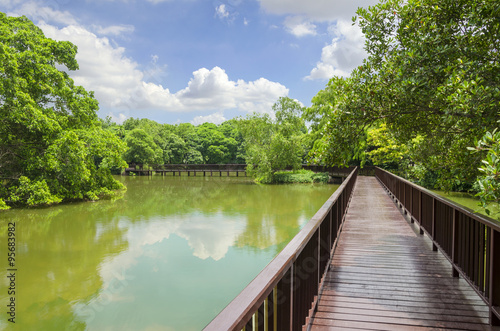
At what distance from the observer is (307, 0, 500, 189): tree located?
18.4ft

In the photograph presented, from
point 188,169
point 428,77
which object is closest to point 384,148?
point 428,77

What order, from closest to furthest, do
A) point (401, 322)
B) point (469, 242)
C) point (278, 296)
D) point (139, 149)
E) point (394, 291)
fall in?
point (278, 296) → point (401, 322) → point (469, 242) → point (394, 291) → point (139, 149)

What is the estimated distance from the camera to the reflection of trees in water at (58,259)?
22.1 ft

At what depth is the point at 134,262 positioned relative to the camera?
378 inches

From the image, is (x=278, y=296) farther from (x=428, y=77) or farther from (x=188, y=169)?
(x=188, y=169)

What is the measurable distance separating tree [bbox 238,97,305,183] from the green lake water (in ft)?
54.0

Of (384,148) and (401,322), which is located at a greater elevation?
(384,148)

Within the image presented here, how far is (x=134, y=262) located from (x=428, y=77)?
27.6 feet

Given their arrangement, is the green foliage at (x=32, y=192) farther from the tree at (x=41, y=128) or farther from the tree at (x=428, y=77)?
the tree at (x=428, y=77)

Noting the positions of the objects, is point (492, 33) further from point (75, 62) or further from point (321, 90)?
point (321, 90)

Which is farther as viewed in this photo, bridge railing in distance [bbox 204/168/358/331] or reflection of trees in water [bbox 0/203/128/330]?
reflection of trees in water [bbox 0/203/128/330]

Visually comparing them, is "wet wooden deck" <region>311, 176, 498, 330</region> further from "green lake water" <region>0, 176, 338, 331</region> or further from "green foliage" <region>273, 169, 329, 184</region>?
"green foliage" <region>273, 169, 329, 184</region>

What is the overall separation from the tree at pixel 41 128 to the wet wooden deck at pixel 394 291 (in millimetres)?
17053

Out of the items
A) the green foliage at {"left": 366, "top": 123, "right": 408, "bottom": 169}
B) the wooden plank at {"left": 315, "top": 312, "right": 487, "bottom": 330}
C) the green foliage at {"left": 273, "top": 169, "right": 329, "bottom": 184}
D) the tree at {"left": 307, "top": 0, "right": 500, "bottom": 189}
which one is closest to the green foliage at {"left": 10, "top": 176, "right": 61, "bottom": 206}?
the tree at {"left": 307, "top": 0, "right": 500, "bottom": 189}
